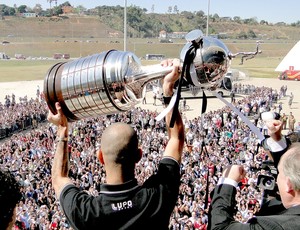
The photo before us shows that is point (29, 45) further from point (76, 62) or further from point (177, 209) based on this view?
point (76, 62)

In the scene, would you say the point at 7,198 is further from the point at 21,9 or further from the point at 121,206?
the point at 21,9

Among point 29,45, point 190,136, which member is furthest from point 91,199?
point 29,45

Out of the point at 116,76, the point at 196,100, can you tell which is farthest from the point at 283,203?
the point at 196,100

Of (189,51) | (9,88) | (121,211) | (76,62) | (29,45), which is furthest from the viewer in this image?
(29,45)

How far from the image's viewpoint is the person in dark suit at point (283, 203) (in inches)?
88.3

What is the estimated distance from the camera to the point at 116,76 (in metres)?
3.14

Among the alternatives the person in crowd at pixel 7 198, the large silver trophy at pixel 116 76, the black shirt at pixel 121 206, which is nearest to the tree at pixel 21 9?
the large silver trophy at pixel 116 76

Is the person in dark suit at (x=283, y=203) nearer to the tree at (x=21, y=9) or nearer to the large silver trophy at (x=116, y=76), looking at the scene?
the large silver trophy at (x=116, y=76)

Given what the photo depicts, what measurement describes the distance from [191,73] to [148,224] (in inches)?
45.1

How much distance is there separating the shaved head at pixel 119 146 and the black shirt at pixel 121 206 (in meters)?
0.14

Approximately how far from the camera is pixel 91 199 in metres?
2.47

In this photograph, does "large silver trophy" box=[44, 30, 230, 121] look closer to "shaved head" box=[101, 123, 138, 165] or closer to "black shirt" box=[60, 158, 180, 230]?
"shaved head" box=[101, 123, 138, 165]

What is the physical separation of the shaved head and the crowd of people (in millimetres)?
2511

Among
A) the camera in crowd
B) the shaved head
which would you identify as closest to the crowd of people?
the camera in crowd
